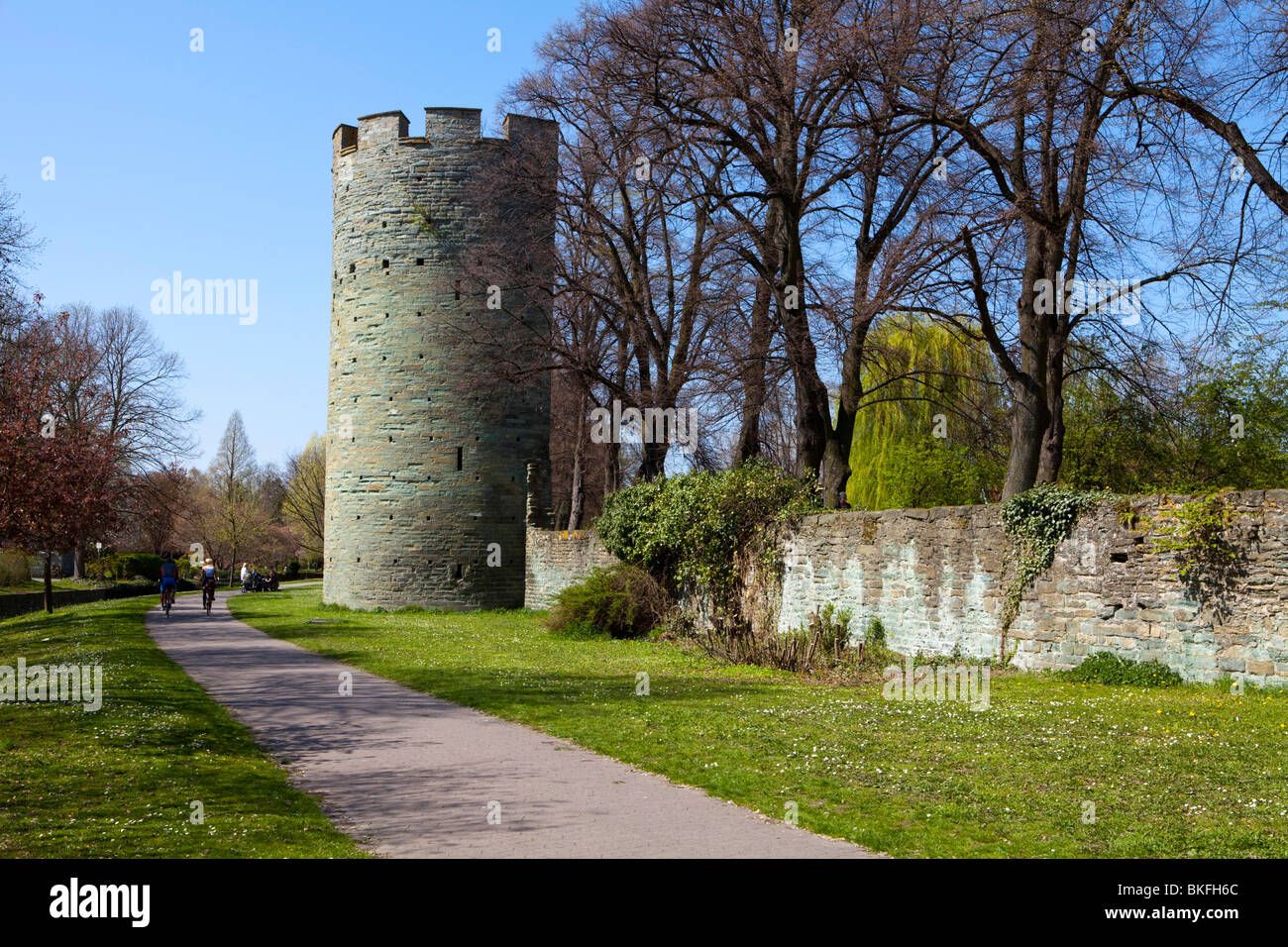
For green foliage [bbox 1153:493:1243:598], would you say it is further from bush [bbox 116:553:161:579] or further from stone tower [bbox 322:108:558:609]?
bush [bbox 116:553:161:579]

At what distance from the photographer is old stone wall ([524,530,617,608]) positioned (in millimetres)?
25922

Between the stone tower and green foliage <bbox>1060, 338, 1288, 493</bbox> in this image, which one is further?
the stone tower

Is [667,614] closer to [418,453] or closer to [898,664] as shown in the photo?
[898,664]

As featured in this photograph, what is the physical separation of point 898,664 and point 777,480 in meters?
5.13

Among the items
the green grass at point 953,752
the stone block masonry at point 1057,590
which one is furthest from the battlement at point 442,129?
the green grass at point 953,752

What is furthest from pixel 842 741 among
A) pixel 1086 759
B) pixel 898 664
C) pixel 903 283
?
pixel 903 283

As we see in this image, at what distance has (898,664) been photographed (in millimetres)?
15141

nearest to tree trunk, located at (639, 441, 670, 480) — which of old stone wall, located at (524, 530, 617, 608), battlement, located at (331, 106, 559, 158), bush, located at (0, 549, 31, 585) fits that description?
old stone wall, located at (524, 530, 617, 608)

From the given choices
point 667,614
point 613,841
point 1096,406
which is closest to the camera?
point 613,841

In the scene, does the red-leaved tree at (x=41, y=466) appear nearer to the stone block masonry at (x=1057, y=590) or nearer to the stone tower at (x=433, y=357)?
the stone tower at (x=433, y=357)

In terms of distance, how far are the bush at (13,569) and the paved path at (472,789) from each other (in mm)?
36133

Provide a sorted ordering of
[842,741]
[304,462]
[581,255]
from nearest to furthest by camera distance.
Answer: [842,741] → [581,255] → [304,462]

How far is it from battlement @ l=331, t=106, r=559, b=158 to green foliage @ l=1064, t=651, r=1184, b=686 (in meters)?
19.9

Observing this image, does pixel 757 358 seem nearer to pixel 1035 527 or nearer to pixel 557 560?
pixel 1035 527
